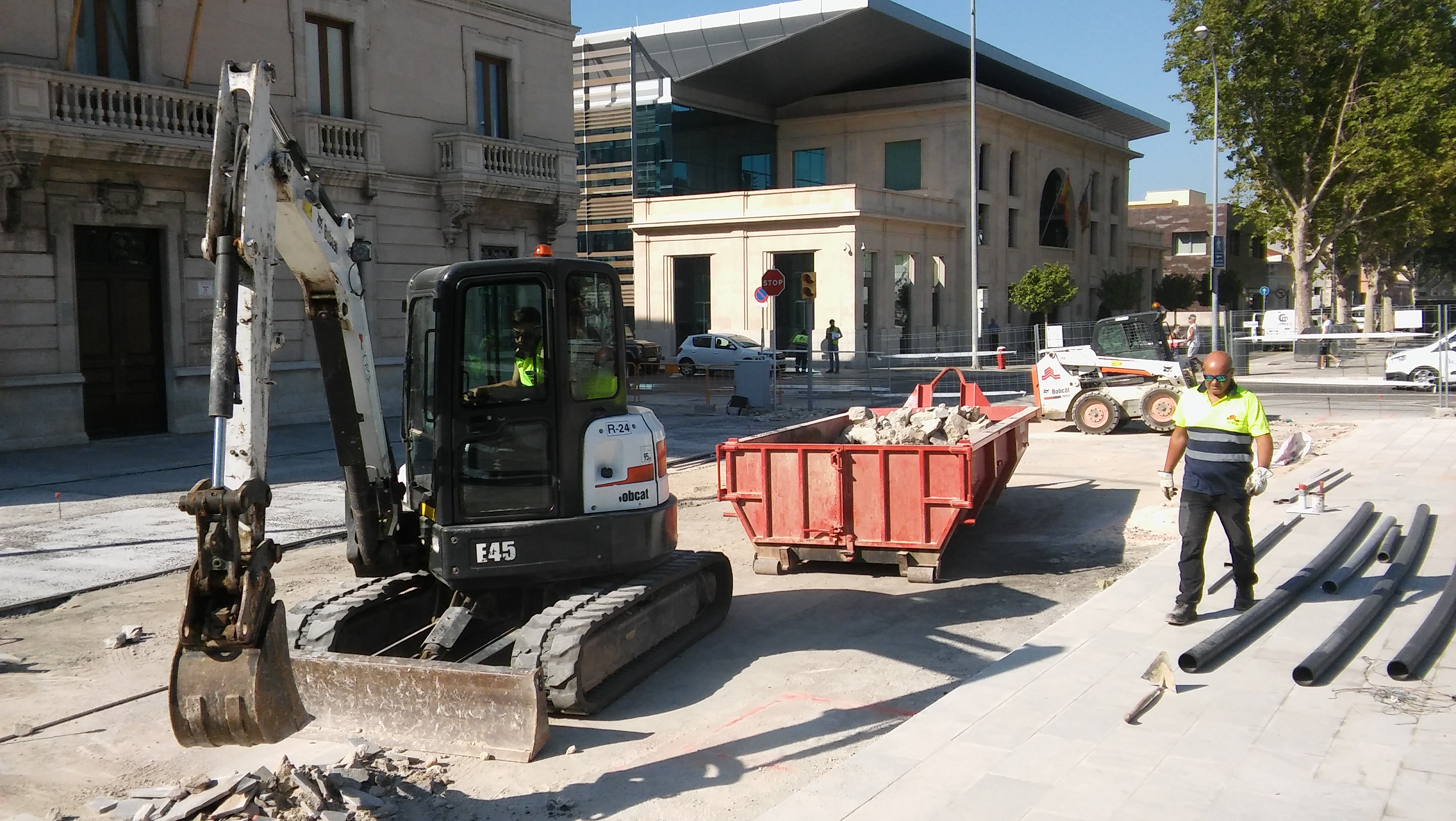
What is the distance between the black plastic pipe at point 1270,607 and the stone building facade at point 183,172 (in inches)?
626

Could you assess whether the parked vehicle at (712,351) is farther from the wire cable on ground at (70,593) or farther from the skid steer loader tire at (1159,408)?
the wire cable on ground at (70,593)

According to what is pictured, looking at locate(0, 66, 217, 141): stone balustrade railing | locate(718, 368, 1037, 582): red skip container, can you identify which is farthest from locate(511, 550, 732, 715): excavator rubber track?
locate(0, 66, 217, 141): stone balustrade railing

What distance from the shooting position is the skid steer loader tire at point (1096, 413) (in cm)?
2038

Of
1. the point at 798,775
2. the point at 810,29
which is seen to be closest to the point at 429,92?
the point at 798,775

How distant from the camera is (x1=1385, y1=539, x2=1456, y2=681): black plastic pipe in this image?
6594mm

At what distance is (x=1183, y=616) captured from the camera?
7871 mm

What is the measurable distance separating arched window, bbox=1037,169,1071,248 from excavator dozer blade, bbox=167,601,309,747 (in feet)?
181

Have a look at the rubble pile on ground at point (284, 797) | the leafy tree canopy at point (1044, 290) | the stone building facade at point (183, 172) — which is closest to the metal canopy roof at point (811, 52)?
the leafy tree canopy at point (1044, 290)

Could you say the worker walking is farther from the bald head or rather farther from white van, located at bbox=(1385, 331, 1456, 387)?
white van, located at bbox=(1385, 331, 1456, 387)

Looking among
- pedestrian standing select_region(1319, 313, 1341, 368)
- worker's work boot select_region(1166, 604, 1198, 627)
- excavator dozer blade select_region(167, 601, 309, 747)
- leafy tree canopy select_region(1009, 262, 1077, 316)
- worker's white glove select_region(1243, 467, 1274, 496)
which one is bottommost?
worker's work boot select_region(1166, 604, 1198, 627)

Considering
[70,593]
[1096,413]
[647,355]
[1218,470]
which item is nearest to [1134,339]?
[1096,413]

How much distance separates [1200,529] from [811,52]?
1633 inches

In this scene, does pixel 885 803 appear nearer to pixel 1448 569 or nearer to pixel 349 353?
pixel 349 353

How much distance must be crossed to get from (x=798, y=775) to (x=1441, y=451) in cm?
1468
